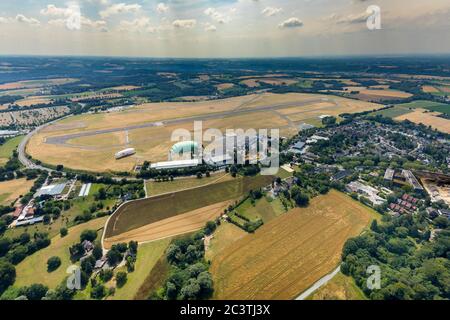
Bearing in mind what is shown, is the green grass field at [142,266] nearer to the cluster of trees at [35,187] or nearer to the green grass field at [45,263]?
the green grass field at [45,263]

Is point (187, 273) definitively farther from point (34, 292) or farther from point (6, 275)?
point (6, 275)

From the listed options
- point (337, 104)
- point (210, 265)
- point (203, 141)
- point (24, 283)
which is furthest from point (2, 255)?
point (337, 104)

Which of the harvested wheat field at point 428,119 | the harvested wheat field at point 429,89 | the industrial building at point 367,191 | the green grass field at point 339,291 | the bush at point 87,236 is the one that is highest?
the harvested wheat field at point 429,89

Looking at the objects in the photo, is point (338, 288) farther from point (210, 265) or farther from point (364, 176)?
point (364, 176)

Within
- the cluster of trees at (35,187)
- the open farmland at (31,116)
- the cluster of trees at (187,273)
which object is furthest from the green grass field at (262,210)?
the open farmland at (31,116)

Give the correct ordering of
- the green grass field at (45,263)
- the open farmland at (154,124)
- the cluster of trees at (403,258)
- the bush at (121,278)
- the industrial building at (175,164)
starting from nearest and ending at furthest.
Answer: the cluster of trees at (403,258) < the bush at (121,278) < the green grass field at (45,263) < the industrial building at (175,164) < the open farmland at (154,124)

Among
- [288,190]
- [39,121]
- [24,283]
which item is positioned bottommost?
[24,283]

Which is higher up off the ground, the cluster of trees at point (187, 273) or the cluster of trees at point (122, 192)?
the cluster of trees at point (122, 192)

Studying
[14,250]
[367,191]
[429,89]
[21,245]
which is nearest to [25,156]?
[21,245]
